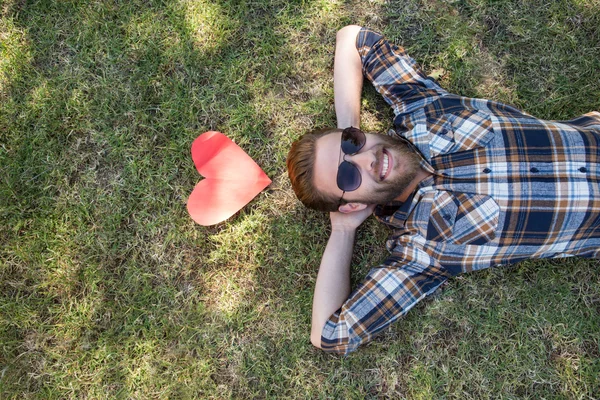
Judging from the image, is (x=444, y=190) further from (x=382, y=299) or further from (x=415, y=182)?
(x=382, y=299)

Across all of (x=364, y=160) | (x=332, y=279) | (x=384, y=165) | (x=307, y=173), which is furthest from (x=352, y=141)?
Result: (x=332, y=279)

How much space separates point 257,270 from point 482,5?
9.41ft

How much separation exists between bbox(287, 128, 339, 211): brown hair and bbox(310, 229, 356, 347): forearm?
14.7 inches

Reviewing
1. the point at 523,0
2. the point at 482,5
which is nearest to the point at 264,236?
the point at 482,5

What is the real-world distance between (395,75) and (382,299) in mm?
1613

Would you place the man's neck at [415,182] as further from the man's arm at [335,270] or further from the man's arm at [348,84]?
the man's arm at [348,84]

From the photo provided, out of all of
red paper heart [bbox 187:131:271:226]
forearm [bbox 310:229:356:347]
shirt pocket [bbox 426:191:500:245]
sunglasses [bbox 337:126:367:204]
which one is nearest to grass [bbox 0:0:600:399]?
red paper heart [bbox 187:131:271:226]

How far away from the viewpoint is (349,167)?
2650mm

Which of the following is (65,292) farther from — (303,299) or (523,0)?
(523,0)

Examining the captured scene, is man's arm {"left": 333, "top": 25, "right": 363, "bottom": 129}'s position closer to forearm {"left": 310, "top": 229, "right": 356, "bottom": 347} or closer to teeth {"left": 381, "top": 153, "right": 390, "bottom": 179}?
teeth {"left": 381, "top": 153, "right": 390, "bottom": 179}

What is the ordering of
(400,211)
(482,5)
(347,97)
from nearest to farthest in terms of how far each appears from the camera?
(400,211) < (347,97) < (482,5)

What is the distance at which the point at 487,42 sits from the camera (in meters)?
3.41

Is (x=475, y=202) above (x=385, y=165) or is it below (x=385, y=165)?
below

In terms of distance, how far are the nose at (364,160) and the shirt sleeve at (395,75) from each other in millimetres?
558
